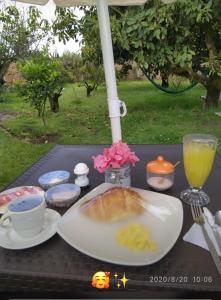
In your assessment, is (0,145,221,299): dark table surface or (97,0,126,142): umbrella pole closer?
(0,145,221,299): dark table surface

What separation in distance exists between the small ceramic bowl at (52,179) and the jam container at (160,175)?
313mm

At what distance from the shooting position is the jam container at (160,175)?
0.96 meters

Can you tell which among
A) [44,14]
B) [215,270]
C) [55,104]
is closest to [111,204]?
[215,270]

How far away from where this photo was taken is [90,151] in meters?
1.44

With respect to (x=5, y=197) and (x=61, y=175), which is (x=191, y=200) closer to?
(x=61, y=175)

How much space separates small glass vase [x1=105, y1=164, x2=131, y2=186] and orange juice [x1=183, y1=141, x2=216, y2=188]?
204 millimetres

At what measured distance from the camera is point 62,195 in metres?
0.92

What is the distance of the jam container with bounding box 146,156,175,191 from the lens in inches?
37.9

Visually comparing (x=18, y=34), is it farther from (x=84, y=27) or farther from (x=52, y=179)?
(x=52, y=179)

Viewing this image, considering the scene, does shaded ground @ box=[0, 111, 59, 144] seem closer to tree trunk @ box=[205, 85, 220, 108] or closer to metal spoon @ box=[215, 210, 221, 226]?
tree trunk @ box=[205, 85, 220, 108]

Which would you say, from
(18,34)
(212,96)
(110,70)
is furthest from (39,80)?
(18,34)

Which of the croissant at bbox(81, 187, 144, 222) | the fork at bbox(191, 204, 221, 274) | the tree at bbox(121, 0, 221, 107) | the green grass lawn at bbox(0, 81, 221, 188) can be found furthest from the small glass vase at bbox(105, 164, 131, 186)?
the tree at bbox(121, 0, 221, 107)
